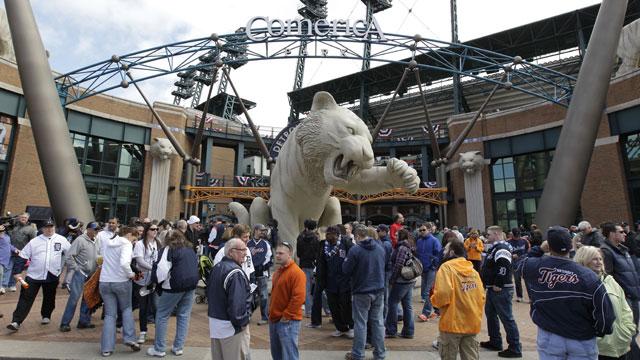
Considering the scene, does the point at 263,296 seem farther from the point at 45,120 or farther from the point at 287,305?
the point at 45,120

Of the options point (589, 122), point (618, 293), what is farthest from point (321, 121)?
point (589, 122)

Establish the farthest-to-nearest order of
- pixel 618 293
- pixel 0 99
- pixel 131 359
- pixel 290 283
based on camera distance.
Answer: pixel 0 99, pixel 131 359, pixel 290 283, pixel 618 293

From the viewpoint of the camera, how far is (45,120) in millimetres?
9570

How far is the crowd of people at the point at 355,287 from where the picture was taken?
2359mm

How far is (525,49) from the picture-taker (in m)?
24.4

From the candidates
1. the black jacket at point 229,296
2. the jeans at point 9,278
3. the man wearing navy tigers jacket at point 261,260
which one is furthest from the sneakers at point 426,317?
the jeans at point 9,278

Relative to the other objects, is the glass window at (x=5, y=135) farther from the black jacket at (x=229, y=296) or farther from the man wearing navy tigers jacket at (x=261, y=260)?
the black jacket at (x=229, y=296)

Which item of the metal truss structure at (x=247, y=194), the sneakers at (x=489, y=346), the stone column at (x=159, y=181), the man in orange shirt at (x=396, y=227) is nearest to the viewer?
the sneakers at (x=489, y=346)

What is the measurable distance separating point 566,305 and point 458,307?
34.3 inches

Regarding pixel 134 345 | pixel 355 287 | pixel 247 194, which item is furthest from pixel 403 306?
pixel 247 194

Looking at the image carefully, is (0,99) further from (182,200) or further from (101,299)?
(101,299)

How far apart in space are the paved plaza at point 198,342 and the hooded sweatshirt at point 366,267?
2.58 ft

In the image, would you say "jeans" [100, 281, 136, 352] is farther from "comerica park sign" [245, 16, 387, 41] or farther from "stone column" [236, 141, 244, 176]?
"stone column" [236, 141, 244, 176]

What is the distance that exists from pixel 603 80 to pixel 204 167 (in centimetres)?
2204
